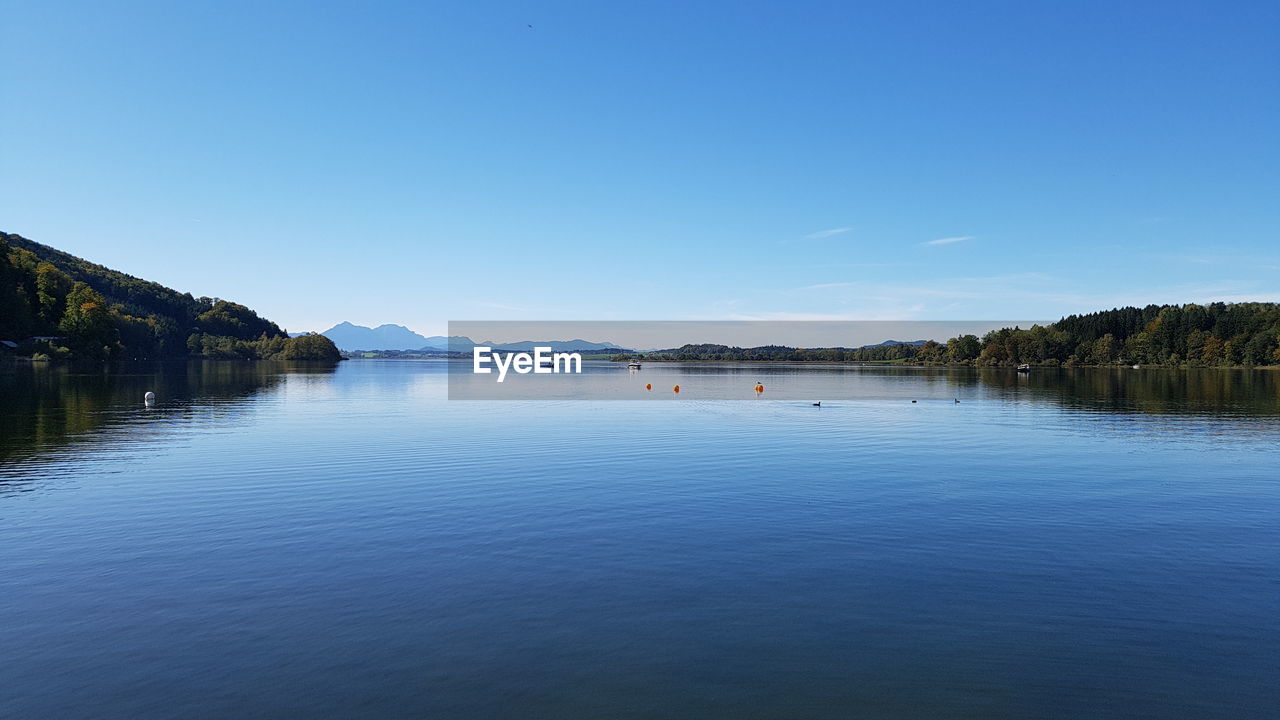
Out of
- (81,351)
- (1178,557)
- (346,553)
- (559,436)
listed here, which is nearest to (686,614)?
(346,553)

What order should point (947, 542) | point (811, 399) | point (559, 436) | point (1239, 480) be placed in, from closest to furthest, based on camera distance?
1. point (947, 542)
2. point (1239, 480)
3. point (559, 436)
4. point (811, 399)

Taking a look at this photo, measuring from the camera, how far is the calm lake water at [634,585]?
12094mm

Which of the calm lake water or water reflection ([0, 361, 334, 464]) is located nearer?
the calm lake water

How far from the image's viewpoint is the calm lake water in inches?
476

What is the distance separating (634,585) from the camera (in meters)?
17.4

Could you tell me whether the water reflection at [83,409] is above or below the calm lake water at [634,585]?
above

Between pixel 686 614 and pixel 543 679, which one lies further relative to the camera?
pixel 686 614

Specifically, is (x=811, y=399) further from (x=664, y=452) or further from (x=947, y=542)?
(x=947, y=542)

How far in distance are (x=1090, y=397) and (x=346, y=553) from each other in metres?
102

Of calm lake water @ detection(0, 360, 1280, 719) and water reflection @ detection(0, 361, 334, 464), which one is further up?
water reflection @ detection(0, 361, 334, 464)

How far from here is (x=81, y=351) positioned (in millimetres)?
180750

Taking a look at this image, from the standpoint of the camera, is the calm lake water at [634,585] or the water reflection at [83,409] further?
the water reflection at [83,409]

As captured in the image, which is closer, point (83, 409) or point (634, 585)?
point (634, 585)

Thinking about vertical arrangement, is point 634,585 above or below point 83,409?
below
